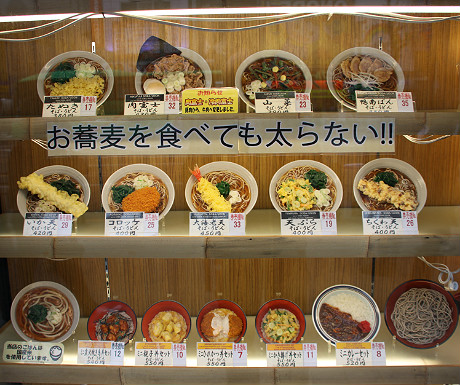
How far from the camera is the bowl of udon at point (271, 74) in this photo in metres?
1.70

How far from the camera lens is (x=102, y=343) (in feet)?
5.47

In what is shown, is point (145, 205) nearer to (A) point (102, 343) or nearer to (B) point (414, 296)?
(A) point (102, 343)

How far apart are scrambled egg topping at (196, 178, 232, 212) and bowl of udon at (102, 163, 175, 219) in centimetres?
14

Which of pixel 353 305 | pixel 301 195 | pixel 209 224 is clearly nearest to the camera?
pixel 209 224

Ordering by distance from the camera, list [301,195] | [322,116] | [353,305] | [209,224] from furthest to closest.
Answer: [353,305] < [301,195] < [209,224] < [322,116]

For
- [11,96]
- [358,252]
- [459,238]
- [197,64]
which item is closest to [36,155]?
[11,96]

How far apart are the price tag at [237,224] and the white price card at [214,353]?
505 mm

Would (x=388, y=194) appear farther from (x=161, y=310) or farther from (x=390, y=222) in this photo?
(x=161, y=310)

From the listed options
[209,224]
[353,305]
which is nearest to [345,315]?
[353,305]

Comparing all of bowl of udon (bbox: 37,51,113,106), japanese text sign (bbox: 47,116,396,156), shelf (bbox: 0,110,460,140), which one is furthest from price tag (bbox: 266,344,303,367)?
bowl of udon (bbox: 37,51,113,106)

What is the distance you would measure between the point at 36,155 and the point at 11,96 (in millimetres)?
297

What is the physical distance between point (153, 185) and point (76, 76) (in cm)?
58

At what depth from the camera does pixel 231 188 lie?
1.75 meters

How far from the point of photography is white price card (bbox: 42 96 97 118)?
1564mm
